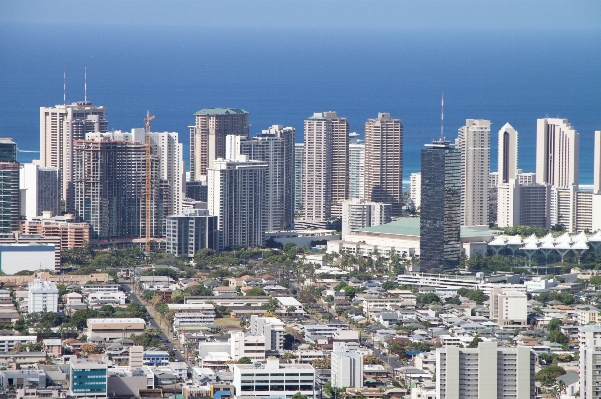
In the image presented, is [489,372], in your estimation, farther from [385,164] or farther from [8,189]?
[385,164]

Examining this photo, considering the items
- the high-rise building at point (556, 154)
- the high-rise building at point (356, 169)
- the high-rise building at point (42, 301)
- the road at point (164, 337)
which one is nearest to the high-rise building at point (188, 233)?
the road at point (164, 337)

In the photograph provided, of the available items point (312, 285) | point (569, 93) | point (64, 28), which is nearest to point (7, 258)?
point (312, 285)

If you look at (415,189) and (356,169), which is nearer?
(356,169)

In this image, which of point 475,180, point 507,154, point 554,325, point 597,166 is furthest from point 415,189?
point 554,325

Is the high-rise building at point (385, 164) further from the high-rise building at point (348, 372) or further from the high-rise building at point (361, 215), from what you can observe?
the high-rise building at point (348, 372)

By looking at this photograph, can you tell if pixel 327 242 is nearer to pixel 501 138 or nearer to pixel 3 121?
pixel 501 138

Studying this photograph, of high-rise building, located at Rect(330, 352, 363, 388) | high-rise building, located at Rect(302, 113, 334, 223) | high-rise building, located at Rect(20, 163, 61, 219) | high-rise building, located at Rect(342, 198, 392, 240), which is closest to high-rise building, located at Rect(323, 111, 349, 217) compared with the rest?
high-rise building, located at Rect(302, 113, 334, 223)
